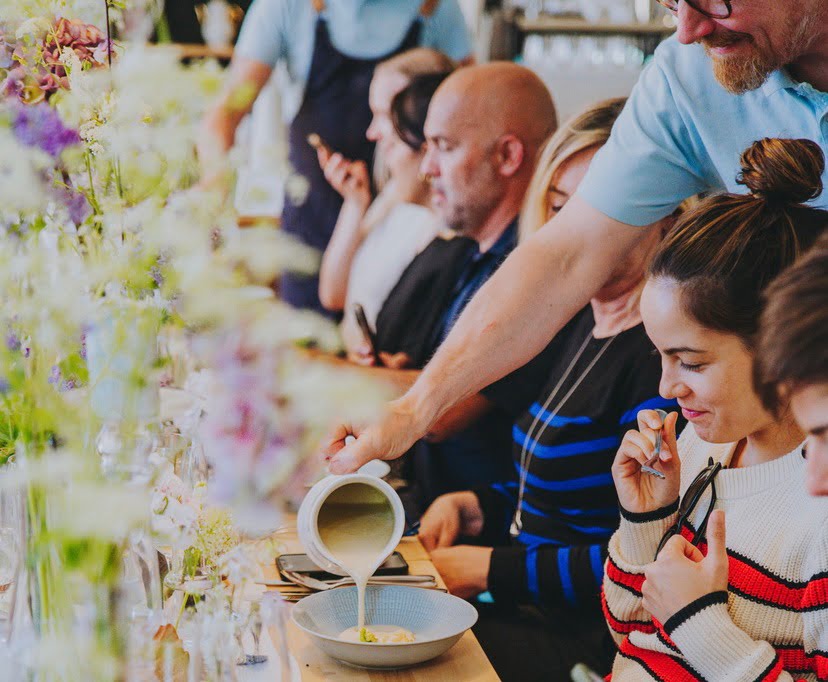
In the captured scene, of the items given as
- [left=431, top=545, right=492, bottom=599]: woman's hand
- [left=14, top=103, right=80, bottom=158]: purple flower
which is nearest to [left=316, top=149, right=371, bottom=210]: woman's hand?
[left=431, top=545, right=492, bottom=599]: woman's hand

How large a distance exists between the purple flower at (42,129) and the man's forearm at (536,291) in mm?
791

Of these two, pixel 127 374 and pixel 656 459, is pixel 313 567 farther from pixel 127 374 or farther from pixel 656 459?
pixel 127 374

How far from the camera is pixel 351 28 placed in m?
3.76

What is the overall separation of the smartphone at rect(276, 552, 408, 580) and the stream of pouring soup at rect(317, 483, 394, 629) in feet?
0.52

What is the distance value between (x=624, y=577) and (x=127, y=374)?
0.84 m

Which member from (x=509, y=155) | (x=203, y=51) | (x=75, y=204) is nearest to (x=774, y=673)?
(x=75, y=204)

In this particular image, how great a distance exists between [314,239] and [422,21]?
0.85 meters

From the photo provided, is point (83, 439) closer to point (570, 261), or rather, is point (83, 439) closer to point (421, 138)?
point (570, 261)

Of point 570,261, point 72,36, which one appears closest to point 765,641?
point 570,261

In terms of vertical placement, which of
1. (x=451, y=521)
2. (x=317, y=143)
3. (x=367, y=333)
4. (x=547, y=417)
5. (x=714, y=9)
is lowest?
(x=451, y=521)

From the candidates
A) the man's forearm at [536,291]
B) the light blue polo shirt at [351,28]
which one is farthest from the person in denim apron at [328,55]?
the man's forearm at [536,291]

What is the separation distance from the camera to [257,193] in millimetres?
954

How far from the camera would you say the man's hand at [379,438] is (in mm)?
1388

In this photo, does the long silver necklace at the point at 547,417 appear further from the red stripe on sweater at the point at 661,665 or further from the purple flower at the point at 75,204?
the purple flower at the point at 75,204
